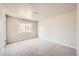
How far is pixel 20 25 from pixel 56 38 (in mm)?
850

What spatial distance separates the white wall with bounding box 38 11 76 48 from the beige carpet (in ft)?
0.46

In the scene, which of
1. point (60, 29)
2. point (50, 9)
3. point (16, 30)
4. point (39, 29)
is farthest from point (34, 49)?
point (50, 9)

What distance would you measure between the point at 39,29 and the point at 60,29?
1.53ft

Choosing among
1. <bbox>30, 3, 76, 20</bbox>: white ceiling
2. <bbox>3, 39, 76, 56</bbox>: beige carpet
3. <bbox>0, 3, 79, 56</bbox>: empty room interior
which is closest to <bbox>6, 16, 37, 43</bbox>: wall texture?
<bbox>0, 3, 79, 56</bbox>: empty room interior

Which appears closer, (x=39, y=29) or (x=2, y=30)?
(x=2, y=30)

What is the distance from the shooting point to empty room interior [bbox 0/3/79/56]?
74.1 inches

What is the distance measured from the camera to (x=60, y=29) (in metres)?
1.97

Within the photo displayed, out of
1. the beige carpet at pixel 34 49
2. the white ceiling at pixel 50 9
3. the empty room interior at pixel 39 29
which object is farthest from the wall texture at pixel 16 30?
the white ceiling at pixel 50 9

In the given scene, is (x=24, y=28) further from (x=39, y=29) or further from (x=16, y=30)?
(x=39, y=29)

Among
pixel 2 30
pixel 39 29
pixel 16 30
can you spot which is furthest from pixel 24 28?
pixel 2 30

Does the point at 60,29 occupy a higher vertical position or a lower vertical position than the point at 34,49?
higher

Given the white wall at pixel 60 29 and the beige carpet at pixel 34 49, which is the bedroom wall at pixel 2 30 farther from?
the white wall at pixel 60 29

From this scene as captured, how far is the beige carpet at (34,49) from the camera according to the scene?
1930 mm

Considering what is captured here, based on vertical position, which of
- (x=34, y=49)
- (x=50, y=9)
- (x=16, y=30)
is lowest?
(x=34, y=49)
